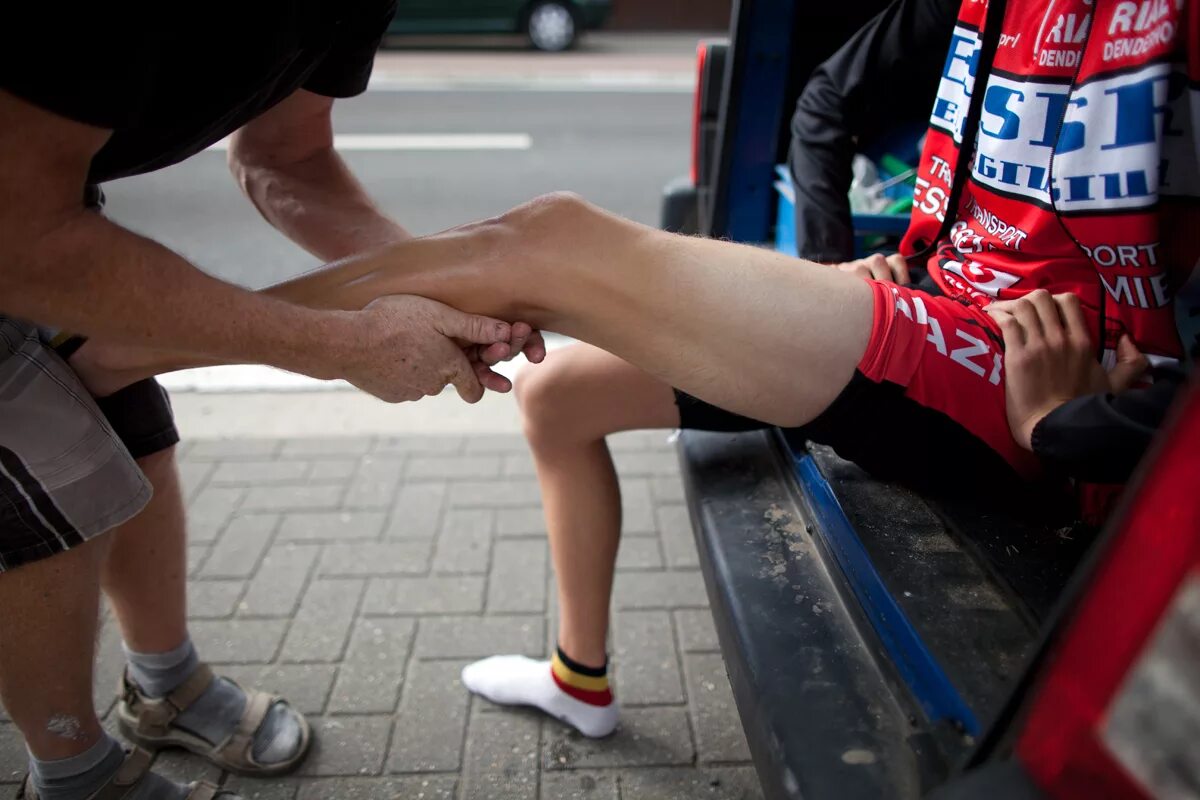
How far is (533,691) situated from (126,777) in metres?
0.78

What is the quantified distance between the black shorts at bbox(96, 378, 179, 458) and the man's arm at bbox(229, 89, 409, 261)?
432 mm

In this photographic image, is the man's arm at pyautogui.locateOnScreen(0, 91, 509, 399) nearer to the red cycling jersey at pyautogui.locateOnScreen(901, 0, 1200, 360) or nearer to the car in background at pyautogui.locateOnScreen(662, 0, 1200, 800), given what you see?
the car in background at pyautogui.locateOnScreen(662, 0, 1200, 800)

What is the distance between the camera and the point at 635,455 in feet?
9.79

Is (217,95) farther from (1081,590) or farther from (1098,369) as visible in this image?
(1098,369)

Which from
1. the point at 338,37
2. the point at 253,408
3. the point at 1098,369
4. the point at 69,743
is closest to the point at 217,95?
the point at 338,37

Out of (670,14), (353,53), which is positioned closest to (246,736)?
(353,53)

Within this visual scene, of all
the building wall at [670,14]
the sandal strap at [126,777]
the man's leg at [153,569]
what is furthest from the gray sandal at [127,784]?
the building wall at [670,14]

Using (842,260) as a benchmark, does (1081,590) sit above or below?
above

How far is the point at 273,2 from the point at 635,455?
1985mm

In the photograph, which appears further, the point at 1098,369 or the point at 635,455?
the point at 635,455

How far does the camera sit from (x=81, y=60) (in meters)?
1.06

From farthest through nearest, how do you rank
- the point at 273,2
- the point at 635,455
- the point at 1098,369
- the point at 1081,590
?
the point at 635,455 < the point at 1098,369 < the point at 273,2 < the point at 1081,590

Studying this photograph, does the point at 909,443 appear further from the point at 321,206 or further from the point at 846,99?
the point at 321,206

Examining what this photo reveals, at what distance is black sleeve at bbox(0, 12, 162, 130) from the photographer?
1030 mm
